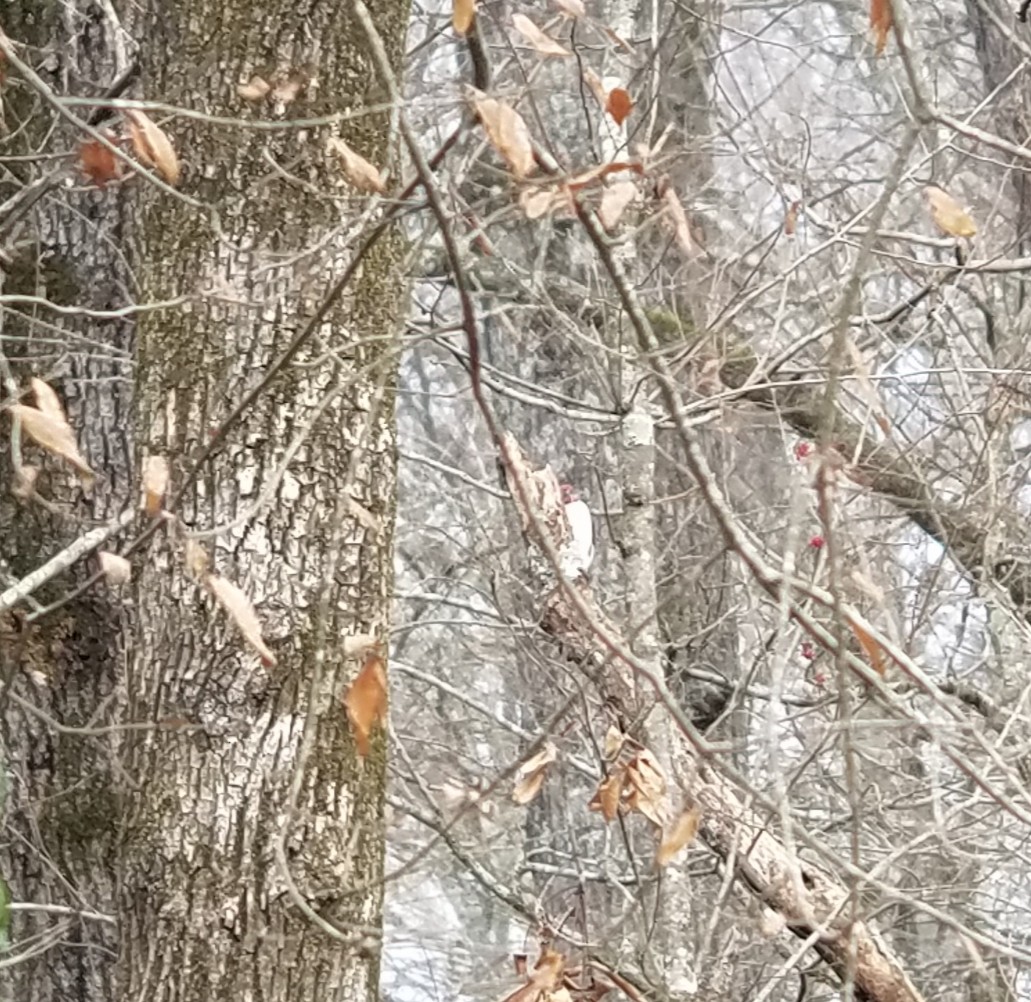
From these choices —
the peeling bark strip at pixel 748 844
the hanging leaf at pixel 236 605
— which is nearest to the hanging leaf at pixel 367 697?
the hanging leaf at pixel 236 605

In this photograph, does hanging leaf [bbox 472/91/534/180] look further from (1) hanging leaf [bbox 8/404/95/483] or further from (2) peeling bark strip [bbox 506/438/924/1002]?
(2) peeling bark strip [bbox 506/438/924/1002]

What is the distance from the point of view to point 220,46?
2.62 meters

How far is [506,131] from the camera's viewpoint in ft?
5.93

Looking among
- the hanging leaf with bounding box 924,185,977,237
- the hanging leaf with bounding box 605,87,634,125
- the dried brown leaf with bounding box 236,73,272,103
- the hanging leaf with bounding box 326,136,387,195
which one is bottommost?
the hanging leaf with bounding box 924,185,977,237

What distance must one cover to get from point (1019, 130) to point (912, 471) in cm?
162

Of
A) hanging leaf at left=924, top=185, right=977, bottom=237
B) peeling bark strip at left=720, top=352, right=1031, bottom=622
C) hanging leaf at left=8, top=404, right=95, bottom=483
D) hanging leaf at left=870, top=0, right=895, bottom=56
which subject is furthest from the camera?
peeling bark strip at left=720, top=352, right=1031, bottom=622

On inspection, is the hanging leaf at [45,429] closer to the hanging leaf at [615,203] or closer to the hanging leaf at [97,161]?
the hanging leaf at [97,161]

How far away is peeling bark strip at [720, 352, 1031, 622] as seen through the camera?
5.20m

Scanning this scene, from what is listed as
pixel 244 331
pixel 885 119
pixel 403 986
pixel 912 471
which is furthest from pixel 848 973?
pixel 403 986

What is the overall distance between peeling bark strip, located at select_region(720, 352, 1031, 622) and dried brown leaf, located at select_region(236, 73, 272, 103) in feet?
8.89

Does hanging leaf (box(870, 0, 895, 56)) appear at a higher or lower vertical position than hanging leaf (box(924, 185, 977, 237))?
higher

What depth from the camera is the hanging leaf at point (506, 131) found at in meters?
1.77

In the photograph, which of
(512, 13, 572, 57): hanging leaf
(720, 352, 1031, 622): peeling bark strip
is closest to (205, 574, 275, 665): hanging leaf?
(512, 13, 572, 57): hanging leaf

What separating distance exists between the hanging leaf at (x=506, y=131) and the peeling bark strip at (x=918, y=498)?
3.28 meters
